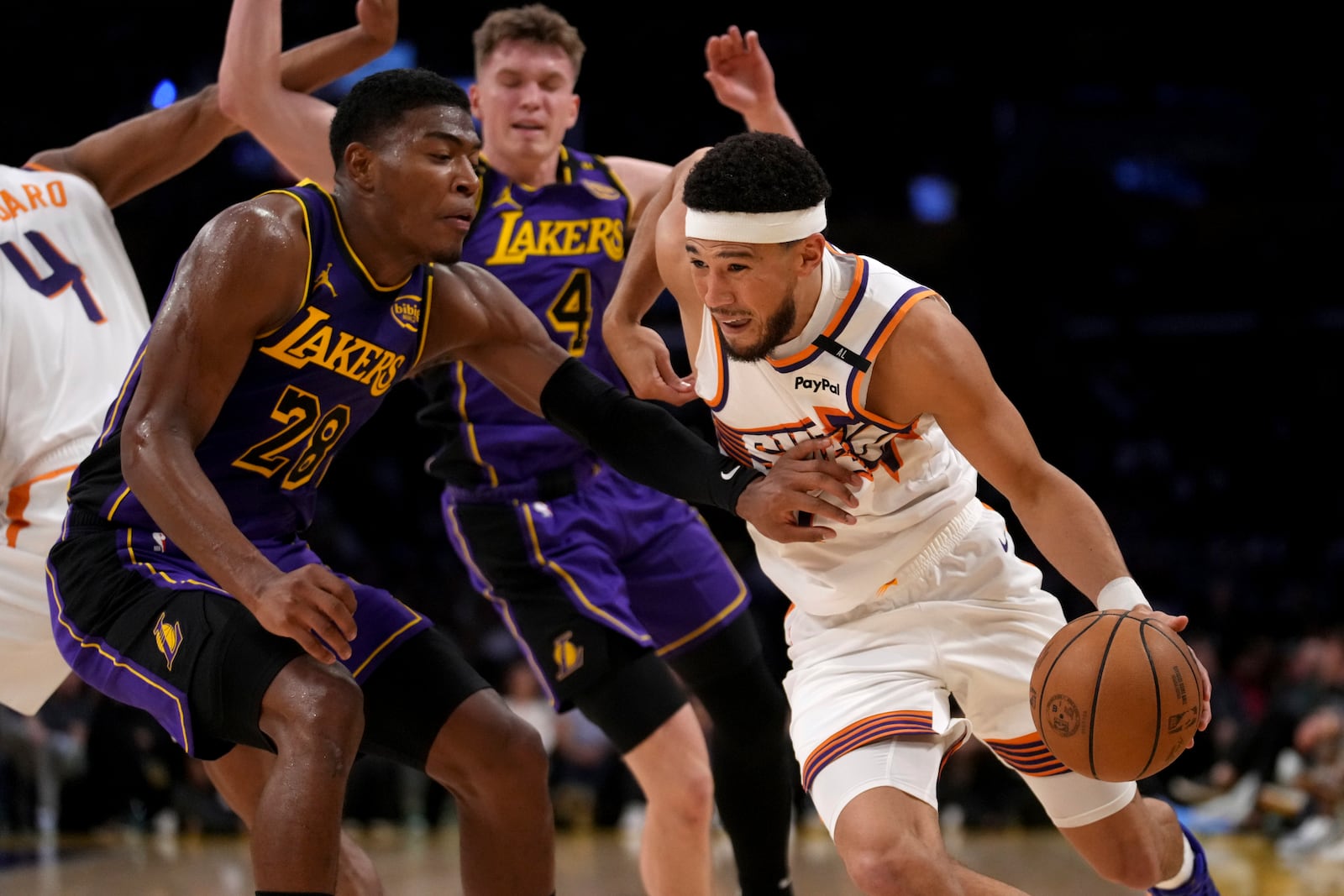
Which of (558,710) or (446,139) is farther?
(558,710)

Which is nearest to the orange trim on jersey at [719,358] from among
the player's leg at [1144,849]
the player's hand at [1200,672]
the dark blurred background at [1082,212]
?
the player's hand at [1200,672]

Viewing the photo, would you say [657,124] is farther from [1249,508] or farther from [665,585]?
[665,585]

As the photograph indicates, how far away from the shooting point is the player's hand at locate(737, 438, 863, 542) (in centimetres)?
Answer: 349

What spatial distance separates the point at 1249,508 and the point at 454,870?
30.6ft

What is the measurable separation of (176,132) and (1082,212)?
12.0m

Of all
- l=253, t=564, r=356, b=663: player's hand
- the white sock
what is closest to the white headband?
l=253, t=564, r=356, b=663: player's hand

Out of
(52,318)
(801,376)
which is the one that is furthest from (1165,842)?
(52,318)

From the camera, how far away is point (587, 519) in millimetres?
4902

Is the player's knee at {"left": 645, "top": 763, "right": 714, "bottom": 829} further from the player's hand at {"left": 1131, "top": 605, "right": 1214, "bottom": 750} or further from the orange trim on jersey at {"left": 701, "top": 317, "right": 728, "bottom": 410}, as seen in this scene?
the player's hand at {"left": 1131, "top": 605, "right": 1214, "bottom": 750}

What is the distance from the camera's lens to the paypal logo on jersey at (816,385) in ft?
11.9

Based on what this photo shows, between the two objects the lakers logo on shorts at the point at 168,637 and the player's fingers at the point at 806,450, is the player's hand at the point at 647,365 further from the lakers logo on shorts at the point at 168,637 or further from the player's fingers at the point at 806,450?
the lakers logo on shorts at the point at 168,637

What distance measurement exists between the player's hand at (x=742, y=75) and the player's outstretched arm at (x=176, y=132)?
110cm

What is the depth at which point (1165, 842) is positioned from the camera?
A: 4062 millimetres

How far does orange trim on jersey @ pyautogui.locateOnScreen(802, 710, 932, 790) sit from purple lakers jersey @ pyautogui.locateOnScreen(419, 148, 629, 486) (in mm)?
1658
